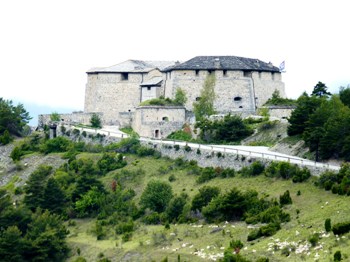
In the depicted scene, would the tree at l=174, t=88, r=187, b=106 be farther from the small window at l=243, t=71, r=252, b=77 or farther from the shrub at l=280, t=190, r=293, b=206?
the shrub at l=280, t=190, r=293, b=206

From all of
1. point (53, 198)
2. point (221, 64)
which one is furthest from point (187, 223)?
point (221, 64)

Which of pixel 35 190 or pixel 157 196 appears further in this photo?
pixel 35 190

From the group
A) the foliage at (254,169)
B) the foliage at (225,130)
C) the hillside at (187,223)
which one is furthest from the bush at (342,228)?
the foliage at (225,130)

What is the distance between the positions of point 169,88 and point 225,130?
12.9 meters

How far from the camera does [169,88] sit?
9038cm

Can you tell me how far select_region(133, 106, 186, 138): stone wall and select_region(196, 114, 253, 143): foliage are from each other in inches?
189

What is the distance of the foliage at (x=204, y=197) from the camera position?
62969 millimetres

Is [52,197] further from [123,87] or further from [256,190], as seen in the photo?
[123,87]

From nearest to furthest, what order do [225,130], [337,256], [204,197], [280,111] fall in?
[337,256]
[204,197]
[225,130]
[280,111]

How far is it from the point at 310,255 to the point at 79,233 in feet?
77.4

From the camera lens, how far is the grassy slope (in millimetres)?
50906

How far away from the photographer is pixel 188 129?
276 ft

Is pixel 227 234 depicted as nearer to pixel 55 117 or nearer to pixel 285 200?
pixel 285 200

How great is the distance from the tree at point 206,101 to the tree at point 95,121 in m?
9.94
